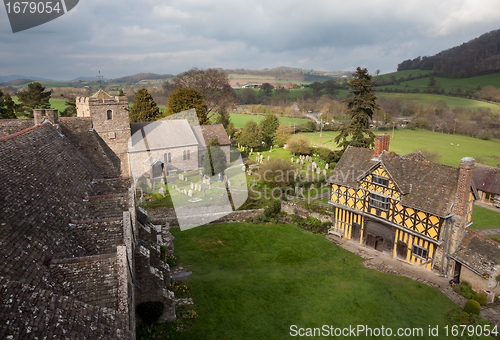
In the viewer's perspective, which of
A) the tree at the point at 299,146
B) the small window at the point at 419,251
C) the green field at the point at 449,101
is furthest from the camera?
the green field at the point at 449,101

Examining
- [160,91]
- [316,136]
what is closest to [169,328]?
[316,136]

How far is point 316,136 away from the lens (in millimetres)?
68125

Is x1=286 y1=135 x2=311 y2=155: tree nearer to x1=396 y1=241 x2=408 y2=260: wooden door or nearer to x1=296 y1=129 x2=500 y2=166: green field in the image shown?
x1=296 y1=129 x2=500 y2=166: green field

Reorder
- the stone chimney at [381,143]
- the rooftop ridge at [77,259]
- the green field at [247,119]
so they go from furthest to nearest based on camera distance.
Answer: the green field at [247,119]
the stone chimney at [381,143]
the rooftop ridge at [77,259]

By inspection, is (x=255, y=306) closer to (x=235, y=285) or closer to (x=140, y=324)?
(x=235, y=285)

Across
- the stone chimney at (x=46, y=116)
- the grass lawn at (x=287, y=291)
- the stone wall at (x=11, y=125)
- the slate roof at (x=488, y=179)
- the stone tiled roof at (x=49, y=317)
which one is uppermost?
the stone chimney at (x=46, y=116)

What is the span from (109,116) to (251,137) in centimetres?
2493

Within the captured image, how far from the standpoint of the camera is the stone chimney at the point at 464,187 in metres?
19.0

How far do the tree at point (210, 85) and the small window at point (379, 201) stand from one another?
4880 centimetres

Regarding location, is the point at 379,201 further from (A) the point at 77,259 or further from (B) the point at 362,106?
(A) the point at 77,259

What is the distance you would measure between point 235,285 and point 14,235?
12279mm

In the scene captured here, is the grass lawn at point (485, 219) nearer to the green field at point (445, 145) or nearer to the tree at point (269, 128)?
the green field at point (445, 145)

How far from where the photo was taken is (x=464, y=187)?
19141mm

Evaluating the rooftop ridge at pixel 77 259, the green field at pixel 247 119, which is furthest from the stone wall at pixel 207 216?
the green field at pixel 247 119
